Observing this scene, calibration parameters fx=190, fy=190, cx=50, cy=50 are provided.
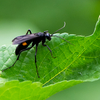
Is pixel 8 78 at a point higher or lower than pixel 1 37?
lower

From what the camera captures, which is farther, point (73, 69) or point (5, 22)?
point (5, 22)

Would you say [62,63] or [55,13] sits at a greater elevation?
[55,13]

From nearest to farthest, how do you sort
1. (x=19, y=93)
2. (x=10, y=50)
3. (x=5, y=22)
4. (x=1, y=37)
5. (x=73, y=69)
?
(x=19, y=93) < (x=73, y=69) < (x=10, y=50) < (x=1, y=37) < (x=5, y=22)

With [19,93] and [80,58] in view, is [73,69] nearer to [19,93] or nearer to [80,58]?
[80,58]

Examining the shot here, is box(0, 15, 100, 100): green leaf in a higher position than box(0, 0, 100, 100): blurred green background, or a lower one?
lower

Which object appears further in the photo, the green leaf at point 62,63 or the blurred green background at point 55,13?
the blurred green background at point 55,13

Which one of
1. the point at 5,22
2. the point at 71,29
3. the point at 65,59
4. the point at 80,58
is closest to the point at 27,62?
the point at 65,59

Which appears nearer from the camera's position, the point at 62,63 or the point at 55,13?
the point at 62,63

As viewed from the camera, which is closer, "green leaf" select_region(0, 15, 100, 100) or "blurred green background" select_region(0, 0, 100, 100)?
"green leaf" select_region(0, 15, 100, 100)

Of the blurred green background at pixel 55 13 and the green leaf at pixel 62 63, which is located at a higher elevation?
the blurred green background at pixel 55 13

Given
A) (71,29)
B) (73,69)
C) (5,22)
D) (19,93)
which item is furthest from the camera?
(71,29)
